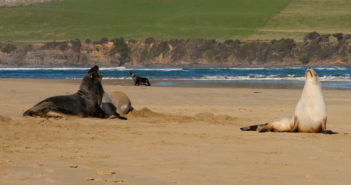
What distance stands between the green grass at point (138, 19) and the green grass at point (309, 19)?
6.69 feet

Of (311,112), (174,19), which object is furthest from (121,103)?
(174,19)

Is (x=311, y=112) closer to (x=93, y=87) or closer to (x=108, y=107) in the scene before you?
(x=108, y=107)

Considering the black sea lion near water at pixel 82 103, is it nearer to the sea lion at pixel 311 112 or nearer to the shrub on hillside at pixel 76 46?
the sea lion at pixel 311 112

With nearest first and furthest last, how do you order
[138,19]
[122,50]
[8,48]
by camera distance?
[122,50] → [8,48] → [138,19]

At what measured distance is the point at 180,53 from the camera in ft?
232

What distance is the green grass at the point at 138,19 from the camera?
104312 millimetres

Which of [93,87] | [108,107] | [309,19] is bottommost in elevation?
[108,107]

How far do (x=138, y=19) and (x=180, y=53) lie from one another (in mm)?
47027

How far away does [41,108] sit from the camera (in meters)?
11.6

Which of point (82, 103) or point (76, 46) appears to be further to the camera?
point (76, 46)

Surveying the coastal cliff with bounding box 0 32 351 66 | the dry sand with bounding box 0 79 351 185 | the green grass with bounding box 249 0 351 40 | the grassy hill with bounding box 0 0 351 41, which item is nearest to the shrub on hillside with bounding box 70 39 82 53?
the coastal cliff with bounding box 0 32 351 66

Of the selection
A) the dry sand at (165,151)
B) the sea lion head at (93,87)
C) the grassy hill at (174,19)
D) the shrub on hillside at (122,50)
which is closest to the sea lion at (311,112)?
the dry sand at (165,151)

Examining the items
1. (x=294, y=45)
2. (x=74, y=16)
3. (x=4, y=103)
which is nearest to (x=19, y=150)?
(x=4, y=103)

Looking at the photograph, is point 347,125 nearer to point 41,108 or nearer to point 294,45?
point 41,108
